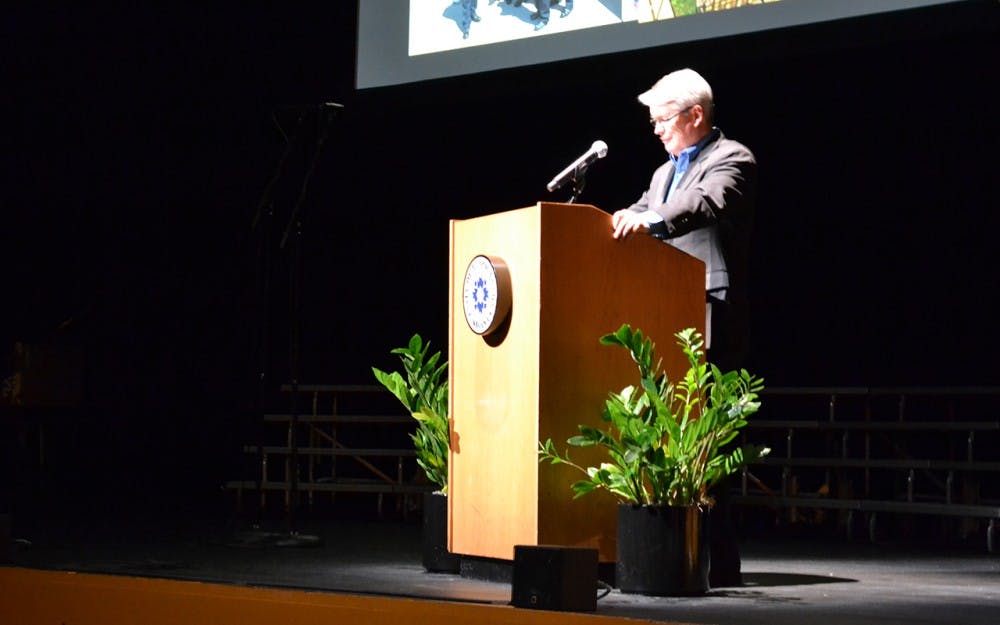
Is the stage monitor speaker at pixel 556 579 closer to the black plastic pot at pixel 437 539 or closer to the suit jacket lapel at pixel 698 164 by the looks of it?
the black plastic pot at pixel 437 539

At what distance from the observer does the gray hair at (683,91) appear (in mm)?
3197

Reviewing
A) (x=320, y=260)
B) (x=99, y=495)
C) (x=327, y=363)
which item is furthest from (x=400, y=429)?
(x=99, y=495)

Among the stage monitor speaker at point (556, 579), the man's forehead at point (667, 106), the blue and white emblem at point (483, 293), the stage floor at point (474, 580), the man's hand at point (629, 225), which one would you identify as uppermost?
the man's forehead at point (667, 106)

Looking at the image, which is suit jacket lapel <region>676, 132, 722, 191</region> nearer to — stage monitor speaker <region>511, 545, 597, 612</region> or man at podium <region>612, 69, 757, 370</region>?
man at podium <region>612, 69, 757, 370</region>

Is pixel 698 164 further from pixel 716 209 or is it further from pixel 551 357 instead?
pixel 551 357

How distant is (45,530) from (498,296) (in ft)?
7.37

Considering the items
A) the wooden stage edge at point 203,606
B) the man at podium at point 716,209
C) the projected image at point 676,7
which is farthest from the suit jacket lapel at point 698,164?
the projected image at point 676,7

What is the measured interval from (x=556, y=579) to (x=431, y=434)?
1033mm

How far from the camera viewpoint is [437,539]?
3.39 metres

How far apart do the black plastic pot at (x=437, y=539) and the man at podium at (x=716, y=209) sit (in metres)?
0.67

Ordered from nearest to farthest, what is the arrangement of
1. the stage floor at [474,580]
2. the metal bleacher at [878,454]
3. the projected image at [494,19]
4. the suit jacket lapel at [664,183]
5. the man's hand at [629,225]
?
the stage floor at [474,580] < the man's hand at [629,225] < the suit jacket lapel at [664,183] < the metal bleacher at [878,454] < the projected image at [494,19]

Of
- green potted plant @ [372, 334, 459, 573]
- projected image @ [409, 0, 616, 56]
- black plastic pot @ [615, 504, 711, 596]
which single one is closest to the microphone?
green potted plant @ [372, 334, 459, 573]

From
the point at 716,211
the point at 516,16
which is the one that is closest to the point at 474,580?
the point at 716,211

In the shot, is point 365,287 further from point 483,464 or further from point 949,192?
point 483,464
